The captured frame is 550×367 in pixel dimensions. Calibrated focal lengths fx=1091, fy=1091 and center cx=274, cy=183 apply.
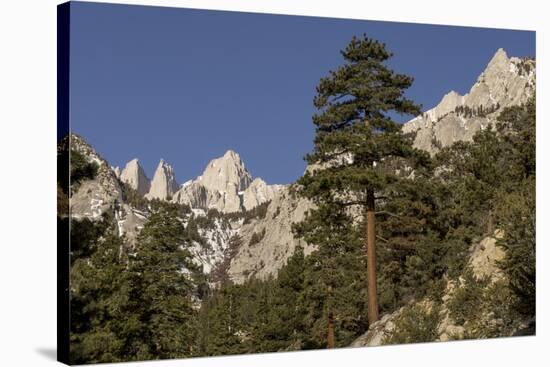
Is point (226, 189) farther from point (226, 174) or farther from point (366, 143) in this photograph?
point (366, 143)

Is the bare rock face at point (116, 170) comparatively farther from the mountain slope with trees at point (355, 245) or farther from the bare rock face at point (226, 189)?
the bare rock face at point (226, 189)

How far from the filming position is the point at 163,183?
1728 cm

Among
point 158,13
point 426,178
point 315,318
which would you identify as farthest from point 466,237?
point 158,13

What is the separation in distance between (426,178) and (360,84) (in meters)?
2.08

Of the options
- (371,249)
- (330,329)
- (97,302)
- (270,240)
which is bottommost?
(330,329)

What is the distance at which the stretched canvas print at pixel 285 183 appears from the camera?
1627 cm

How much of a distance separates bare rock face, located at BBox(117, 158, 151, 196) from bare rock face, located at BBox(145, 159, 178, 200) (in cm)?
18

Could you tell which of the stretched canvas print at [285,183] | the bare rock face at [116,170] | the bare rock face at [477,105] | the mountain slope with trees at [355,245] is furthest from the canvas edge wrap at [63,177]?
the bare rock face at [477,105]

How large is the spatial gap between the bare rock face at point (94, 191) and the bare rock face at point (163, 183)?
657mm

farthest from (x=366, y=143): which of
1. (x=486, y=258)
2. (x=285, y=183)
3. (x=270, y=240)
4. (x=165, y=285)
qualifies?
(x=165, y=285)

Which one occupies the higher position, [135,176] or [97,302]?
[135,176]

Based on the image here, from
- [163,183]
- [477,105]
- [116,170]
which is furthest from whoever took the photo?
[477,105]

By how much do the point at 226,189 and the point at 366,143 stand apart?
2.96 m

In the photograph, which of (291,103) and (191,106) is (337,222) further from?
(191,106)
